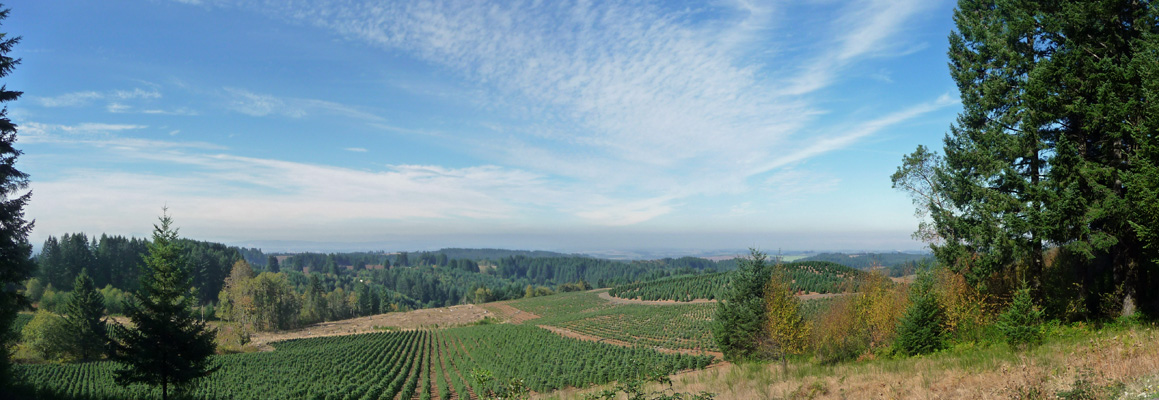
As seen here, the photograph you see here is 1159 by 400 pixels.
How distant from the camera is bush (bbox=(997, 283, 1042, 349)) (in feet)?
43.1

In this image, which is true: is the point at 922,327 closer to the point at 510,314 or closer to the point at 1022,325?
the point at 1022,325

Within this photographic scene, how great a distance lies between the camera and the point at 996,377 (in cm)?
906

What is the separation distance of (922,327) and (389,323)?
10188 centimetres

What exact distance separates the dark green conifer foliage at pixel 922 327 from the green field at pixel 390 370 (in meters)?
9.93

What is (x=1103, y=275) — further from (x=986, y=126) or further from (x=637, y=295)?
(x=637, y=295)

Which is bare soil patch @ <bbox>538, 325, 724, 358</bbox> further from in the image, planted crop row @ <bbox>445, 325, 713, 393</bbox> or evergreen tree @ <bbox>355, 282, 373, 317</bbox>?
evergreen tree @ <bbox>355, 282, 373, 317</bbox>

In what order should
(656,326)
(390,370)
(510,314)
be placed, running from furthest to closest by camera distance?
(510,314), (656,326), (390,370)

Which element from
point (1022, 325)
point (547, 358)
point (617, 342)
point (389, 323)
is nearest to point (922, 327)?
point (1022, 325)

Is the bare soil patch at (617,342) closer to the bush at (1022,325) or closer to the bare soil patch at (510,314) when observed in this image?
the bare soil patch at (510,314)

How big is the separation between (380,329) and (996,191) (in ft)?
316

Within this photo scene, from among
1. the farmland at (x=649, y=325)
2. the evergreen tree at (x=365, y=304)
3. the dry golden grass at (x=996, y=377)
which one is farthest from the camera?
the evergreen tree at (x=365, y=304)

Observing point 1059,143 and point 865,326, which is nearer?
point 1059,143

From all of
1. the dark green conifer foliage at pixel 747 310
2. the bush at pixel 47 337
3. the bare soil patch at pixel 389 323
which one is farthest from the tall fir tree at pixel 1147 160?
the bare soil patch at pixel 389 323

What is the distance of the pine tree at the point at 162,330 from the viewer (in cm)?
1808
